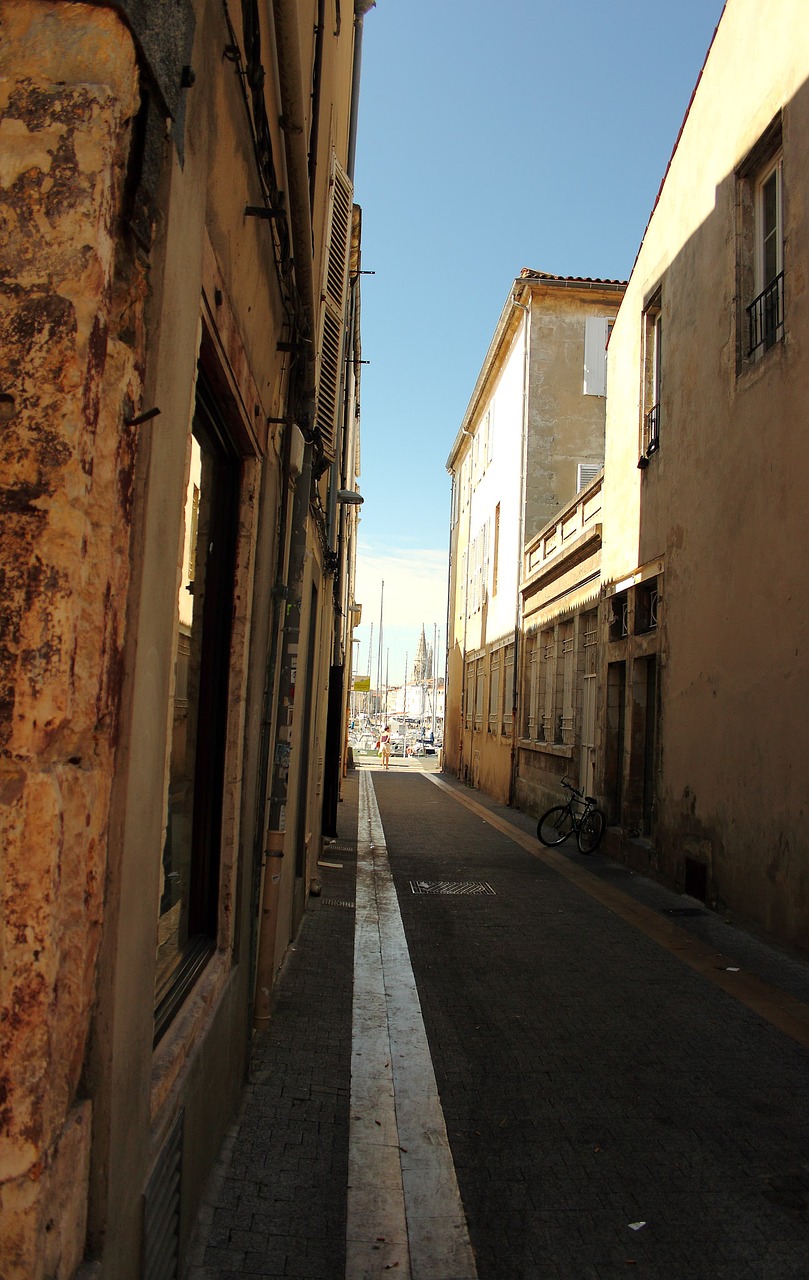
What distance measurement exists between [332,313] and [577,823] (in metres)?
8.57

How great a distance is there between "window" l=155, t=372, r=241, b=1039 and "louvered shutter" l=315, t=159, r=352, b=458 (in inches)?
111

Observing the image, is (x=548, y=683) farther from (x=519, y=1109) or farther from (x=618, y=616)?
(x=519, y=1109)

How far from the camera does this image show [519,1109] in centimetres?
433

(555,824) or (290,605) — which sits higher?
→ (290,605)

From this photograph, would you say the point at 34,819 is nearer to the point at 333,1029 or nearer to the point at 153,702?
the point at 153,702

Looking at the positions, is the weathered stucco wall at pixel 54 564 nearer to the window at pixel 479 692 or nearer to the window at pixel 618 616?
the window at pixel 618 616

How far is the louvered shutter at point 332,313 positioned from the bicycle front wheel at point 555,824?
8.02 m

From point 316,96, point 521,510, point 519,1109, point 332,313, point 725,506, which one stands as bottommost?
point 519,1109

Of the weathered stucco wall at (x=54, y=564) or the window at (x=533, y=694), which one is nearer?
the weathered stucco wall at (x=54, y=564)

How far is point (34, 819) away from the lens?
153cm

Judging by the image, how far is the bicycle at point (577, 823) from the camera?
1305 centimetres

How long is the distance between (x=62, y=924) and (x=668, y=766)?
32.7ft

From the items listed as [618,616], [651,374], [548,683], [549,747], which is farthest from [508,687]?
[651,374]

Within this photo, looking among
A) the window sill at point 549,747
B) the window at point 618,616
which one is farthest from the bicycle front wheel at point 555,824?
the window at point 618,616
